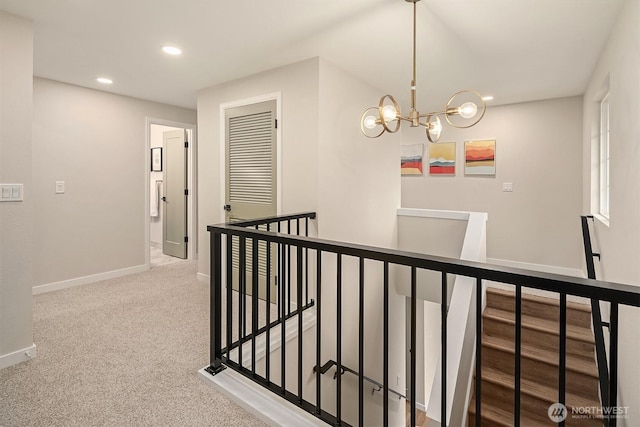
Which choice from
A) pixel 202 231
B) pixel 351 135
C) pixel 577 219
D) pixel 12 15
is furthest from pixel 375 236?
pixel 12 15

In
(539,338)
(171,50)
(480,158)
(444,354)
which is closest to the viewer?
(444,354)

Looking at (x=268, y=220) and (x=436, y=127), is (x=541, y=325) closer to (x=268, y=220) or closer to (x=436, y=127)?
(x=436, y=127)

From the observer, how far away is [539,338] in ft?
11.0

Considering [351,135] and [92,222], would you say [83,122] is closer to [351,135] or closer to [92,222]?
[92,222]

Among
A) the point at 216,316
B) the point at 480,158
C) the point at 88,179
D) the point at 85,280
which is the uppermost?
the point at 480,158

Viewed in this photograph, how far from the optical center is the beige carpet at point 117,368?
1.74 metres

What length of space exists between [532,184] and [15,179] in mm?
5563

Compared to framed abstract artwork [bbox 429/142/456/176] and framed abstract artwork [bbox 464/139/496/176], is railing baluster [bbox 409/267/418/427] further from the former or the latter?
framed abstract artwork [bbox 429/142/456/176]

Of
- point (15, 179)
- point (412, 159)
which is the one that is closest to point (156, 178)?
point (15, 179)

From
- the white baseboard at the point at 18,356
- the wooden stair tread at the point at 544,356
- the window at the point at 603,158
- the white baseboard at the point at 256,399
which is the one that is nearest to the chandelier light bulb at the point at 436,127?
the window at the point at 603,158

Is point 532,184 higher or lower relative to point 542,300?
higher

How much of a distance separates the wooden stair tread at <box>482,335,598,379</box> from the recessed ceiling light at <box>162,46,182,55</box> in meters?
4.05

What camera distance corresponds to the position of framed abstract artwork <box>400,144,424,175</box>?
5.64 m

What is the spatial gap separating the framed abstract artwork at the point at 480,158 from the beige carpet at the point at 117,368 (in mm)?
4235
